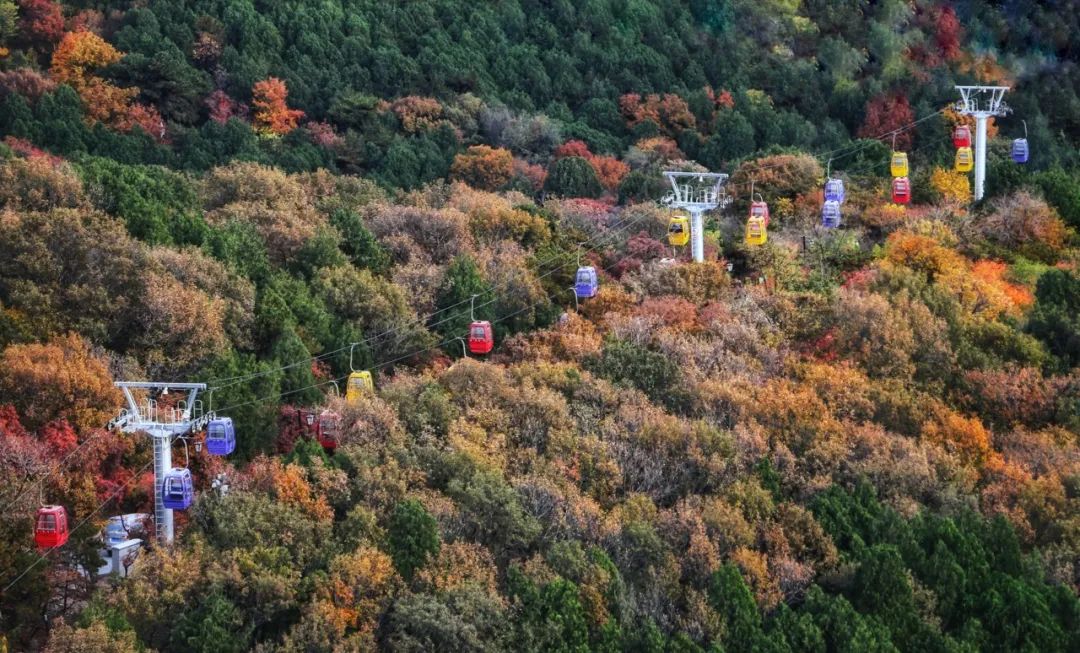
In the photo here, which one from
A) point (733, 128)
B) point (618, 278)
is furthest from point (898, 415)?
point (733, 128)

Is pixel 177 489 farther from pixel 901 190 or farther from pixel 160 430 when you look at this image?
pixel 901 190

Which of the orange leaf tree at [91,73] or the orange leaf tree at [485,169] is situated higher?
the orange leaf tree at [91,73]

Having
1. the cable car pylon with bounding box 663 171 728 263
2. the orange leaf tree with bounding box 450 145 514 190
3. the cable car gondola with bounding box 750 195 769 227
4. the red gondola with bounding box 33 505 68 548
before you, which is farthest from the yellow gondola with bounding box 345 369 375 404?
the orange leaf tree with bounding box 450 145 514 190

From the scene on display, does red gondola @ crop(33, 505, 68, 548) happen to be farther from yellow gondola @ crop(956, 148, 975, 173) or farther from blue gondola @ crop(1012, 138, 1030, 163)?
blue gondola @ crop(1012, 138, 1030, 163)

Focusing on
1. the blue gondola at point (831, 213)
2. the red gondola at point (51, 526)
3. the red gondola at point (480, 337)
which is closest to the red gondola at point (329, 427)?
the red gondola at point (480, 337)

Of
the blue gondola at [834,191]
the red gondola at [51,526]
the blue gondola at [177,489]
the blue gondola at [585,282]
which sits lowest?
the red gondola at [51,526]

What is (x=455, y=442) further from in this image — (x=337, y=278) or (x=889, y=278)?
(x=889, y=278)

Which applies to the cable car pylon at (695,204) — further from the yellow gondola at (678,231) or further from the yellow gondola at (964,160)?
the yellow gondola at (964,160)

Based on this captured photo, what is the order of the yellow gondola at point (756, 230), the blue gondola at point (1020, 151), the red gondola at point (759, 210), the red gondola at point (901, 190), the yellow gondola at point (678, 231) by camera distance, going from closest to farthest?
the yellow gondola at point (756, 230) → the yellow gondola at point (678, 231) → the red gondola at point (759, 210) → the red gondola at point (901, 190) → the blue gondola at point (1020, 151)
